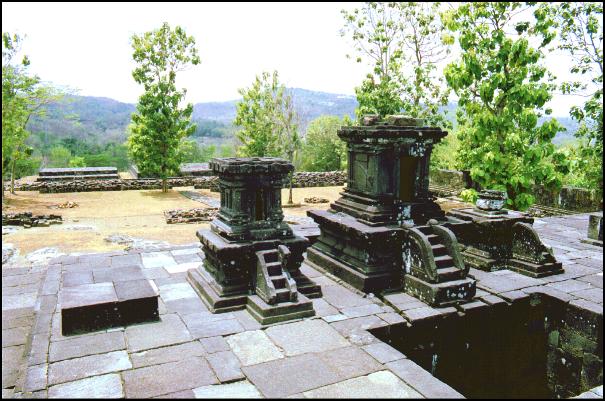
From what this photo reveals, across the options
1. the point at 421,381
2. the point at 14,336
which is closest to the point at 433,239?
the point at 421,381

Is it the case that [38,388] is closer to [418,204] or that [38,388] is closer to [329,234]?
[329,234]

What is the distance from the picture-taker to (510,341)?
6.54m

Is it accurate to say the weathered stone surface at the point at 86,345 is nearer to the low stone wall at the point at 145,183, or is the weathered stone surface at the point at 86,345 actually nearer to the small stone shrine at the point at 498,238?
the small stone shrine at the point at 498,238

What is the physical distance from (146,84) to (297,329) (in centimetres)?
1842

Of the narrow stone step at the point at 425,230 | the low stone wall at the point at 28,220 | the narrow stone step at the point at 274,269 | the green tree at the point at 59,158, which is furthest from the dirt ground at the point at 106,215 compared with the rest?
the green tree at the point at 59,158

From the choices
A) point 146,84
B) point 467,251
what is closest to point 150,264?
point 467,251

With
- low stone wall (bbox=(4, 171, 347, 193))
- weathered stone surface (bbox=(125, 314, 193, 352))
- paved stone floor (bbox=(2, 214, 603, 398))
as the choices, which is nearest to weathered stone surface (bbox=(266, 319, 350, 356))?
paved stone floor (bbox=(2, 214, 603, 398))

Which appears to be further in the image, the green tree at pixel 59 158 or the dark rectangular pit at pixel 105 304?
the green tree at pixel 59 158

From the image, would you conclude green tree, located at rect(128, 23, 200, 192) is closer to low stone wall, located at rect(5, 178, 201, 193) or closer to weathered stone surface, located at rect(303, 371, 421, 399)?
low stone wall, located at rect(5, 178, 201, 193)

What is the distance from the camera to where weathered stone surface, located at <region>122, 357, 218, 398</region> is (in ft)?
13.4

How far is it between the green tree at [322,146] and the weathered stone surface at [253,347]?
Result: 27.7 metres

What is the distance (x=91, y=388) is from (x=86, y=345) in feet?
3.01

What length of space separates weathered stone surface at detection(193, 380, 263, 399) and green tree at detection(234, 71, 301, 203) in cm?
1672

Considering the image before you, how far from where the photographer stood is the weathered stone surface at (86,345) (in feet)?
15.3
